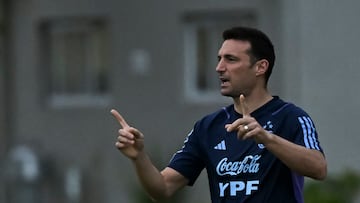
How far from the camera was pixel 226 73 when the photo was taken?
717 centimetres

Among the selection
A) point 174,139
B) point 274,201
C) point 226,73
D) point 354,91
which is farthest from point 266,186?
point 174,139

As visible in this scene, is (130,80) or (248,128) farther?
(130,80)

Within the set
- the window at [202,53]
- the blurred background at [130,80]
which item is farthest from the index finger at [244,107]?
the window at [202,53]

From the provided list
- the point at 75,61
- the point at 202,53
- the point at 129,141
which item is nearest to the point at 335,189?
the point at 202,53

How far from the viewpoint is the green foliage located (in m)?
14.1

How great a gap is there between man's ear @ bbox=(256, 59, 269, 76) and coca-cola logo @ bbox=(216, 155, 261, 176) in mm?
426

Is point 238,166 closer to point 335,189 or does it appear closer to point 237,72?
point 237,72

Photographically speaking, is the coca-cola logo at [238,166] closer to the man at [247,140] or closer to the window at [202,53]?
the man at [247,140]

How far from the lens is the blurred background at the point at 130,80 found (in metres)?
17.6

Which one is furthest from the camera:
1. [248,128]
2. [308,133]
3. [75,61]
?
[75,61]

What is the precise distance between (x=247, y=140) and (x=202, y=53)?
42.7 feet

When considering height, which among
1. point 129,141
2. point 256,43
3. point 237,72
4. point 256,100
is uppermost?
point 256,43

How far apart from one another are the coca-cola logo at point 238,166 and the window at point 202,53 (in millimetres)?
12440

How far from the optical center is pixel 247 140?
707cm
